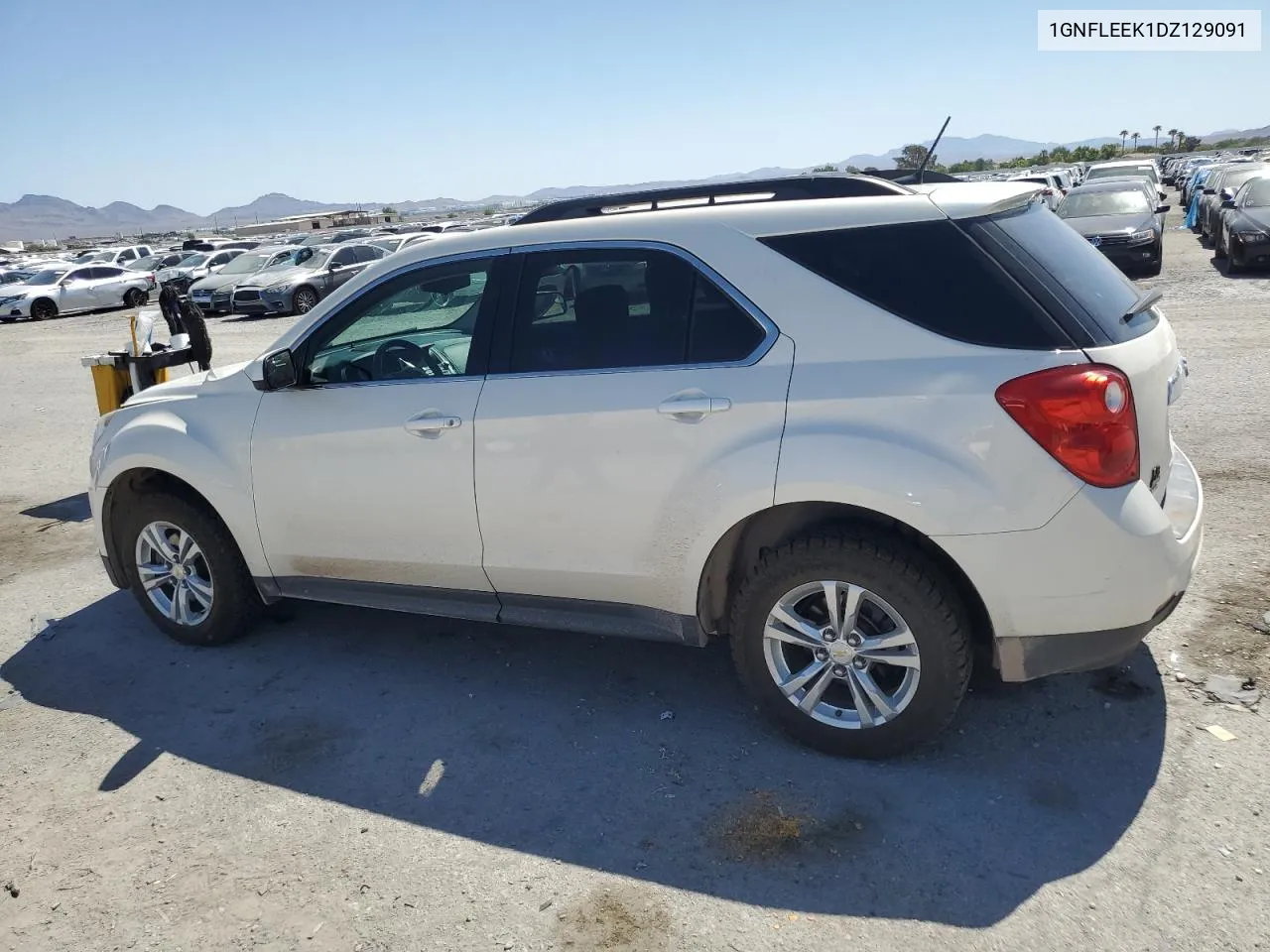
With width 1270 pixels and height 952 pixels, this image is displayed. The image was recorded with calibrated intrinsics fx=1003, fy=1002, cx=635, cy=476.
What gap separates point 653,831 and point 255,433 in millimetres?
2518

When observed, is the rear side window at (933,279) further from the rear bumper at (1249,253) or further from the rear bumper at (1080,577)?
the rear bumper at (1249,253)

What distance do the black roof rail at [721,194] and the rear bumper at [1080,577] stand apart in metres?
1.27

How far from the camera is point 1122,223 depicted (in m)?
18.0

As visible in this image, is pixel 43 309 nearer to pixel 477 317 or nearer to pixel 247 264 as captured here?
pixel 247 264

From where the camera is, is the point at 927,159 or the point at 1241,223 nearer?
the point at 927,159

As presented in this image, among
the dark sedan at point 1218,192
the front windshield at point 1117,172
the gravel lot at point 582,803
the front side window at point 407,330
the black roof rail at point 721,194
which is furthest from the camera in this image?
the front windshield at point 1117,172

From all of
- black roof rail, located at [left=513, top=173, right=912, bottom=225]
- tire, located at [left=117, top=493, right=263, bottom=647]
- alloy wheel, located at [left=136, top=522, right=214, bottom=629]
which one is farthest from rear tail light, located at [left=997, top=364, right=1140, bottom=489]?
alloy wheel, located at [left=136, top=522, right=214, bottom=629]

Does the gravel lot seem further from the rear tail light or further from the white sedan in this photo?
the white sedan

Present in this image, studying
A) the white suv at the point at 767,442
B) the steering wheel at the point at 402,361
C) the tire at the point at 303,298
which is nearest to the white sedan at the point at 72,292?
the tire at the point at 303,298

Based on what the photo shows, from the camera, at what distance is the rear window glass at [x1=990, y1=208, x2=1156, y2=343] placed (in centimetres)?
329

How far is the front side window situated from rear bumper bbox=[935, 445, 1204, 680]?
209 centimetres

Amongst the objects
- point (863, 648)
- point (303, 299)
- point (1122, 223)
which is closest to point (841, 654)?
point (863, 648)

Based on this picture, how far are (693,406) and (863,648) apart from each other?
102 cm

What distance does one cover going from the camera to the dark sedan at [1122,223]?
689 inches
